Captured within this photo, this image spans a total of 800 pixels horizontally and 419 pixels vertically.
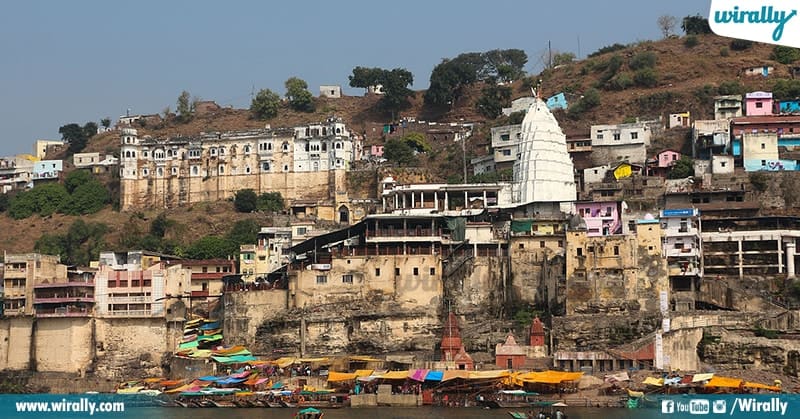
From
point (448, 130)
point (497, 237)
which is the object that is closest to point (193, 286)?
point (497, 237)

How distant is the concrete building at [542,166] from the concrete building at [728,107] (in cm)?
1775

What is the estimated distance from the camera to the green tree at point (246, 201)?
252 ft

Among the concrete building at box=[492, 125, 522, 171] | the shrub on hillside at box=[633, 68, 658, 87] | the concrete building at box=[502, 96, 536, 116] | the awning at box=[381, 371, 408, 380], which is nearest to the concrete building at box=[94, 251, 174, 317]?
the awning at box=[381, 371, 408, 380]

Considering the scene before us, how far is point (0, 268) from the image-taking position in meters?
63.3

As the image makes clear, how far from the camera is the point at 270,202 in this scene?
253 feet

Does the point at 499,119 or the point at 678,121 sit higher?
the point at 499,119

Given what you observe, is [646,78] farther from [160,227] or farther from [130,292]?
[130,292]

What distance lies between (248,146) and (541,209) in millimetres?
27992

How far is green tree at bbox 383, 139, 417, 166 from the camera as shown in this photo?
262 feet

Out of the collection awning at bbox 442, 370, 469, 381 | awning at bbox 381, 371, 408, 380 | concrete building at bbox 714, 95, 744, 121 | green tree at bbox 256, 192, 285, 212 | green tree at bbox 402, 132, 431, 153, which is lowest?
awning at bbox 381, 371, 408, 380

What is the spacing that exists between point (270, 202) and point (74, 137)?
27.7 meters

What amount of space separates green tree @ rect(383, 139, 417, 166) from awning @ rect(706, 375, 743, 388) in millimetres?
35791

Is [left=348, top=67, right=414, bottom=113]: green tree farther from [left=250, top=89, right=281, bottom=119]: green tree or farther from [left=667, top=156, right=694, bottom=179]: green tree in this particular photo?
[left=667, top=156, right=694, bottom=179]: green tree

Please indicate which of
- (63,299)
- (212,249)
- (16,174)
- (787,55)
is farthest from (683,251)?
(16,174)
